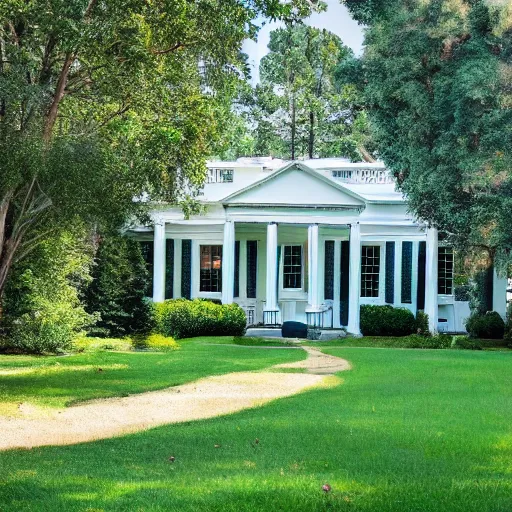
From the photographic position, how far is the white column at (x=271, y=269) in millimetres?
25812

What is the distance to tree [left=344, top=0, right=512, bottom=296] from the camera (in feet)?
74.7

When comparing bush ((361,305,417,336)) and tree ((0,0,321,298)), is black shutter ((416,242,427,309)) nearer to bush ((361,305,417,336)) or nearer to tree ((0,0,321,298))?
bush ((361,305,417,336))

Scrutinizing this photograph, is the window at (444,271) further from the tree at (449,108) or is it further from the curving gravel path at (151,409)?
the curving gravel path at (151,409)

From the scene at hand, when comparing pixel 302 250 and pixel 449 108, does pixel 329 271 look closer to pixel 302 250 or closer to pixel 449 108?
pixel 302 250

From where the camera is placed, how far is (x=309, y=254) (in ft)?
85.0

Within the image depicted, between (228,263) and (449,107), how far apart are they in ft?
25.6

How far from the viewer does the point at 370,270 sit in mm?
27969

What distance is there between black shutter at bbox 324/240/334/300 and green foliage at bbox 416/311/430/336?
9.11 feet

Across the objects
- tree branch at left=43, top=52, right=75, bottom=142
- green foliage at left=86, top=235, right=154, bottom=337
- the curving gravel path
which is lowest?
the curving gravel path

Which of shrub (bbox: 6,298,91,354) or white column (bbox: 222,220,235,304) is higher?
white column (bbox: 222,220,235,304)

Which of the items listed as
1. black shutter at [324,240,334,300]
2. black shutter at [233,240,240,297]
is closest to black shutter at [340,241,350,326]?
black shutter at [324,240,334,300]

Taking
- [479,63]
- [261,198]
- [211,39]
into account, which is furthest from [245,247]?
[211,39]

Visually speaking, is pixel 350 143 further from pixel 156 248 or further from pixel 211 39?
pixel 211 39

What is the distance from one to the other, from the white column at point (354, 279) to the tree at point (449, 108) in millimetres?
1932
